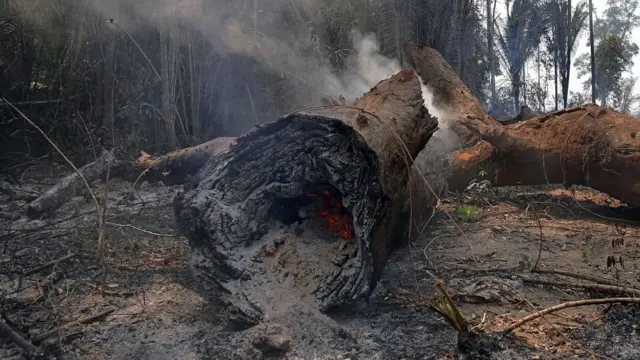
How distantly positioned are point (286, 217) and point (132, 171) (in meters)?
4.09

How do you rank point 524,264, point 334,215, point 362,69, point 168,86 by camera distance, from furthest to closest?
point 362,69 < point 168,86 < point 524,264 < point 334,215

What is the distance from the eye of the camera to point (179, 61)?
31.0ft

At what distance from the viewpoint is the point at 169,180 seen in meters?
7.20

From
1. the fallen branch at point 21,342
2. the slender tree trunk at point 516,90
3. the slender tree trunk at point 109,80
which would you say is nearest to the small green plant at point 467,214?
the fallen branch at point 21,342

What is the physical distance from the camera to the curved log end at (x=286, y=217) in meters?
3.43

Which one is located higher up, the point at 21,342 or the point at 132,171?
the point at 132,171

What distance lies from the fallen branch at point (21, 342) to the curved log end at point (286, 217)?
1.06 m

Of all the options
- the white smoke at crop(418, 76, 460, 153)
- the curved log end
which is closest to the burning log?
the curved log end

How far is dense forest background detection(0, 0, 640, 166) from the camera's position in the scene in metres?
8.29

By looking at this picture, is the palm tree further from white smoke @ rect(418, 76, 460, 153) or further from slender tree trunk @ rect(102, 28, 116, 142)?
slender tree trunk @ rect(102, 28, 116, 142)

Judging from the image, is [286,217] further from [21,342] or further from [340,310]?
[21,342]

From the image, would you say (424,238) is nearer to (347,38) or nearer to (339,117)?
(339,117)

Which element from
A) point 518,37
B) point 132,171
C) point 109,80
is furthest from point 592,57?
point 132,171

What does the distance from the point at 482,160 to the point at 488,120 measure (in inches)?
21.8
